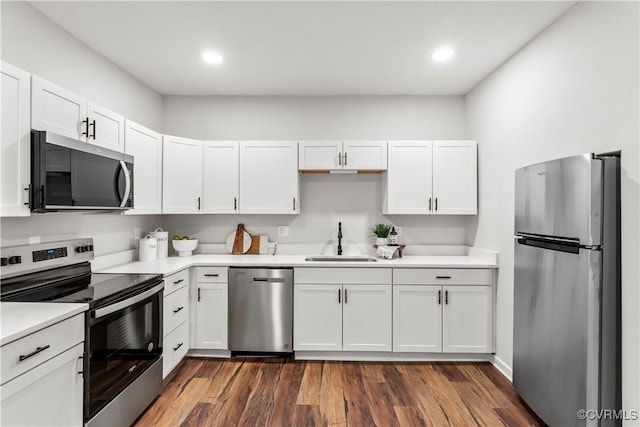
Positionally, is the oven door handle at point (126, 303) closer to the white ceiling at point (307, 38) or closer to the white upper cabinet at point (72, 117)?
the white upper cabinet at point (72, 117)

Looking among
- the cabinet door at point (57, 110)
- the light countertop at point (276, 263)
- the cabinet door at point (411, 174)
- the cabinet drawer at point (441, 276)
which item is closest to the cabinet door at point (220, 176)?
the light countertop at point (276, 263)

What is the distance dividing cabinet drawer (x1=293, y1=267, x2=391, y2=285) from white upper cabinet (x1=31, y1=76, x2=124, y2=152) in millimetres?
1790

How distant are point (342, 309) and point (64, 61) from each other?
2883mm

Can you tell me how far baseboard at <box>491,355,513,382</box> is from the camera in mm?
2852

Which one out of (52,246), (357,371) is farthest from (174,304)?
(357,371)

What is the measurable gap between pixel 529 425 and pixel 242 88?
12.0 ft

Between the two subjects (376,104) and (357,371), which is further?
(376,104)

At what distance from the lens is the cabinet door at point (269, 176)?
356cm

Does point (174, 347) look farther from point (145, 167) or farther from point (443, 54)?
point (443, 54)

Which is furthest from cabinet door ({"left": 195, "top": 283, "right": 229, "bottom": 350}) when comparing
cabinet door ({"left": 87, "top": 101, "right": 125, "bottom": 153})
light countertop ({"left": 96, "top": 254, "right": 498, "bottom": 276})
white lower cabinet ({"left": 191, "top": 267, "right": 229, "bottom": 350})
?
cabinet door ({"left": 87, "top": 101, "right": 125, "bottom": 153})

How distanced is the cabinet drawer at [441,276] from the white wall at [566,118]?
0.18 m

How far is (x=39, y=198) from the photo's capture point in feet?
5.91

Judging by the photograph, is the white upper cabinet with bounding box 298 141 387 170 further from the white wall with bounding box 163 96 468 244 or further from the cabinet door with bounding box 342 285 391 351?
the cabinet door with bounding box 342 285 391 351

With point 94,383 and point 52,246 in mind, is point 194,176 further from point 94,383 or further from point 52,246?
point 94,383
